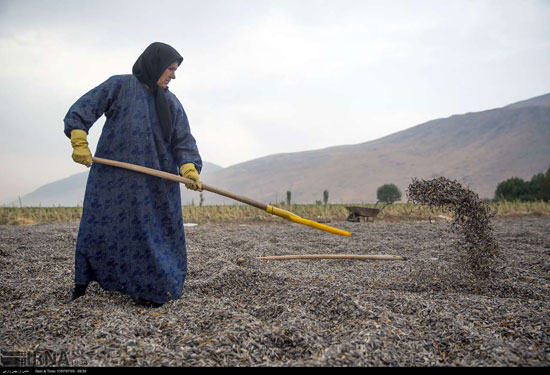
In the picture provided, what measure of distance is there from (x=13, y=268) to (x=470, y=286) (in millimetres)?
3948

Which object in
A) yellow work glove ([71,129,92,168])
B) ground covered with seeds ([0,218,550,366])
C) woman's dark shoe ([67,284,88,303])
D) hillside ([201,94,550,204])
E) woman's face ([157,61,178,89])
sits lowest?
ground covered with seeds ([0,218,550,366])

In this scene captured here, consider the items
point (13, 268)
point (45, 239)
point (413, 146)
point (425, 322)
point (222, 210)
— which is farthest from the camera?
point (413, 146)

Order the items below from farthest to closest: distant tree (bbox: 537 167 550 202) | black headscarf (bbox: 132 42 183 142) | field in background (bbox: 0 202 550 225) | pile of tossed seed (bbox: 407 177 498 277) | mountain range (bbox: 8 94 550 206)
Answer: mountain range (bbox: 8 94 550 206) < distant tree (bbox: 537 167 550 202) < field in background (bbox: 0 202 550 225) < pile of tossed seed (bbox: 407 177 498 277) < black headscarf (bbox: 132 42 183 142)

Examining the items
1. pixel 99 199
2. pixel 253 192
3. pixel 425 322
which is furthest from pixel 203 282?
pixel 253 192

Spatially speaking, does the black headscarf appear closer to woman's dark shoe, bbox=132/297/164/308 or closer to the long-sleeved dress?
the long-sleeved dress

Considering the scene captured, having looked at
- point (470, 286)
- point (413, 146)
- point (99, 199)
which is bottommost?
point (470, 286)

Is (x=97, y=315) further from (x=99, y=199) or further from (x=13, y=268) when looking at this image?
(x=13, y=268)

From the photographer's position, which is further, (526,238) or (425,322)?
(526,238)

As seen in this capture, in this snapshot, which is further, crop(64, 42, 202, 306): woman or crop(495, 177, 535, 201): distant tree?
crop(495, 177, 535, 201): distant tree

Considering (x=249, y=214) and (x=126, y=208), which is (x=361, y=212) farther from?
(x=126, y=208)

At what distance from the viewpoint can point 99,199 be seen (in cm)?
262

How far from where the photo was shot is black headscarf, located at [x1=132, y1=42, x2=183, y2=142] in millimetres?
2768

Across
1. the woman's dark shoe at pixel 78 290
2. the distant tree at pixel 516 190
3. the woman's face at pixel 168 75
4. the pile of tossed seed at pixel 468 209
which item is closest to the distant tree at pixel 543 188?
the distant tree at pixel 516 190

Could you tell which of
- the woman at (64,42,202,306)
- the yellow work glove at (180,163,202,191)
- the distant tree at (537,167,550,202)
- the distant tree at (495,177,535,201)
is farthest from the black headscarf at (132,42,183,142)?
the distant tree at (495,177,535,201)
